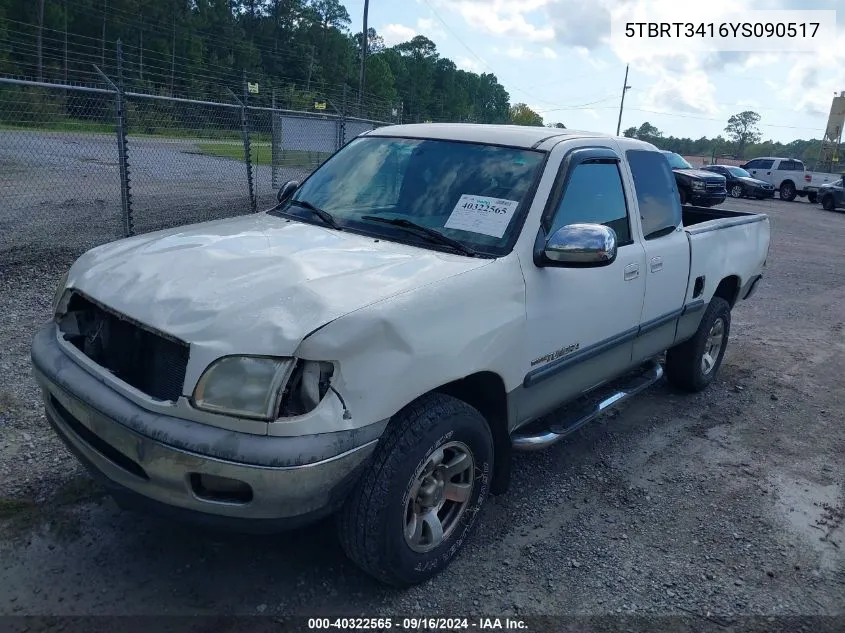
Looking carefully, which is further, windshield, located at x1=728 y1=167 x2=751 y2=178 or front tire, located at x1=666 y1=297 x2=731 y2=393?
windshield, located at x1=728 y1=167 x2=751 y2=178

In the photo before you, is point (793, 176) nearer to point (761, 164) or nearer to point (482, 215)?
point (761, 164)

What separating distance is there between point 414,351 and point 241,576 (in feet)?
4.19

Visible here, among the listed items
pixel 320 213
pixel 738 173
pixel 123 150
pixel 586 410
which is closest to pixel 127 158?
pixel 123 150

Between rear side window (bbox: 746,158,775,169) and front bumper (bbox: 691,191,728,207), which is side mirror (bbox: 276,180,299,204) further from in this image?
rear side window (bbox: 746,158,775,169)

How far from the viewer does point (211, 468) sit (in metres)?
2.32

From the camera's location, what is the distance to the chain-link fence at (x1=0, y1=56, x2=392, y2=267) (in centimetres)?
858

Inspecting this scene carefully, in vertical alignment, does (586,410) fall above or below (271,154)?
below

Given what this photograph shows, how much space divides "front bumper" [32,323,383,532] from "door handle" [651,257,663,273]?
7.90 feet

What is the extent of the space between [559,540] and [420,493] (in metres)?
0.92

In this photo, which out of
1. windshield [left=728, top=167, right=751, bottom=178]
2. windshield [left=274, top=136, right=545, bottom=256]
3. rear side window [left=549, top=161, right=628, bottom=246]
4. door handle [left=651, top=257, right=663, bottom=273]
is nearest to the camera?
windshield [left=274, top=136, right=545, bottom=256]

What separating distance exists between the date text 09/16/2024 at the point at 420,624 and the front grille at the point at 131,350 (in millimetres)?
1096

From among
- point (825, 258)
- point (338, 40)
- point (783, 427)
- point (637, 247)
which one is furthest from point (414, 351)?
point (338, 40)

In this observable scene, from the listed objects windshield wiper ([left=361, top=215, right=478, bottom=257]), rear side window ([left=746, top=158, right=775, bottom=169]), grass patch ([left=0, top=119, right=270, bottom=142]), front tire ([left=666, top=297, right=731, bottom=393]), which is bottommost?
front tire ([left=666, top=297, right=731, bottom=393])

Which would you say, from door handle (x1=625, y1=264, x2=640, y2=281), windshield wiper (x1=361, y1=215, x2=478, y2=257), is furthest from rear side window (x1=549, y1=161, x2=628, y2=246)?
windshield wiper (x1=361, y1=215, x2=478, y2=257)
